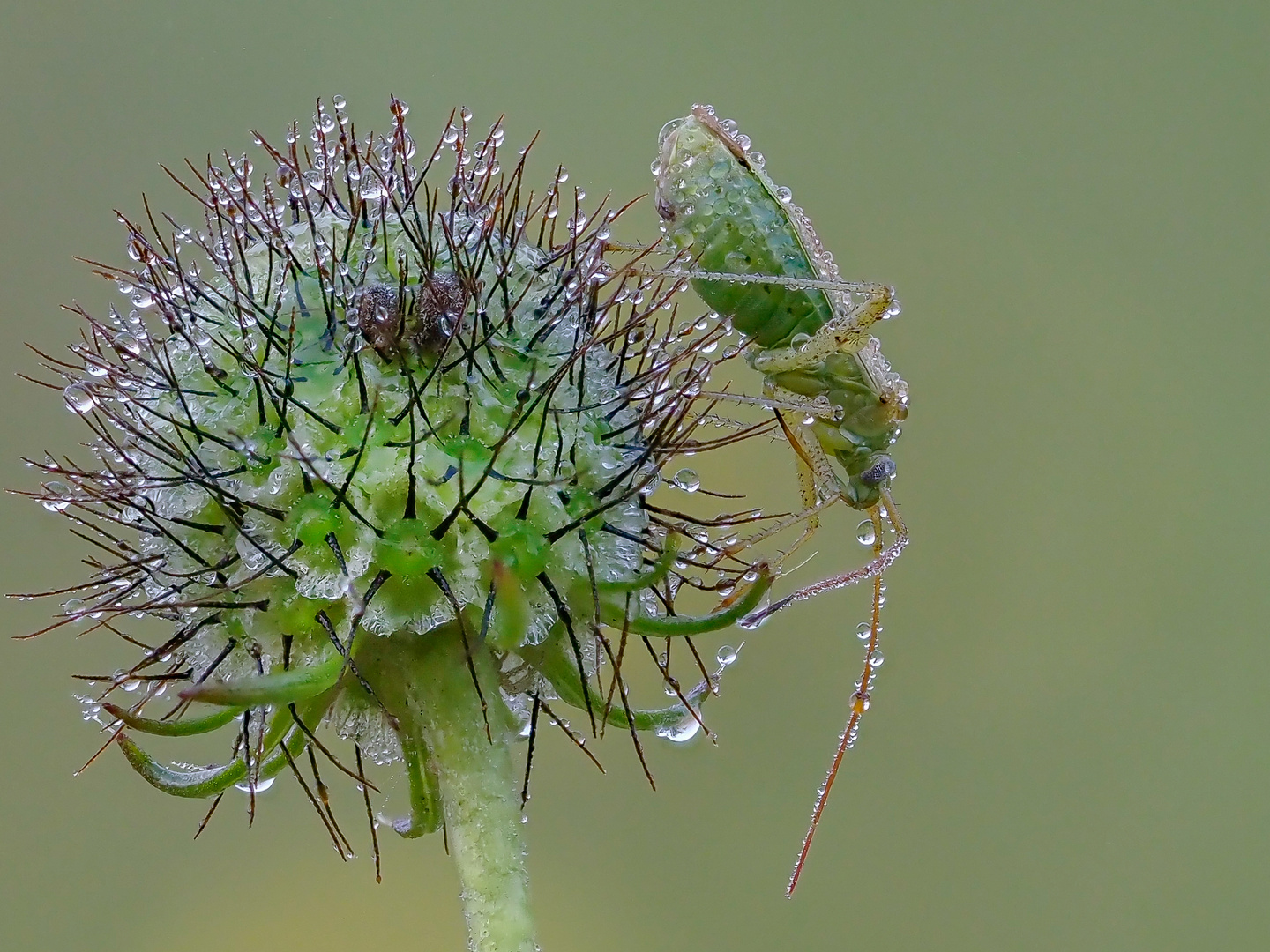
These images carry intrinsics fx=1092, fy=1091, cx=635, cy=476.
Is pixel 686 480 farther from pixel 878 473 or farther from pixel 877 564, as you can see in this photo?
pixel 878 473

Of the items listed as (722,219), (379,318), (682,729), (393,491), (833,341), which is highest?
(722,219)

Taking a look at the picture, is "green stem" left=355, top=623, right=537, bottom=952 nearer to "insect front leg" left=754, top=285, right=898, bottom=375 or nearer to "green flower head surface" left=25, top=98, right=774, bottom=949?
"green flower head surface" left=25, top=98, right=774, bottom=949

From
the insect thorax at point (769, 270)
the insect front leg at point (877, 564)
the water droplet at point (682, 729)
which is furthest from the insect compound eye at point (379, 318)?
the insect thorax at point (769, 270)

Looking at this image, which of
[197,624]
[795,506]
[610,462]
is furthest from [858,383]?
[197,624]

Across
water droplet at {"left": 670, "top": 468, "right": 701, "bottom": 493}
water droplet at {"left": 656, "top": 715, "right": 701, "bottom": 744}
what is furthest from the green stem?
water droplet at {"left": 670, "top": 468, "right": 701, "bottom": 493}

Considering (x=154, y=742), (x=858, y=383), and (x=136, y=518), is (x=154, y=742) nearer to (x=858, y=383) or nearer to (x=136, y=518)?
(x=136, y=518)

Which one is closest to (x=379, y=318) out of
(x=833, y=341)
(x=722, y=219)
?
(x=722, y=219)
